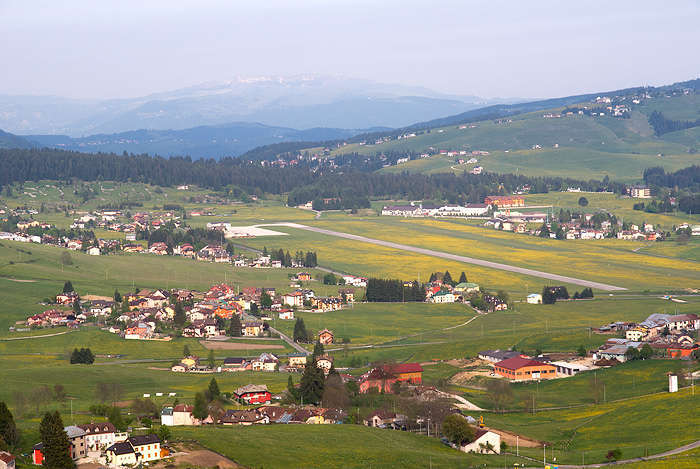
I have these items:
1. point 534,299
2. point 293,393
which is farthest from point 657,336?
point 293,393

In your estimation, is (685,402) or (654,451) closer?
(654,451)

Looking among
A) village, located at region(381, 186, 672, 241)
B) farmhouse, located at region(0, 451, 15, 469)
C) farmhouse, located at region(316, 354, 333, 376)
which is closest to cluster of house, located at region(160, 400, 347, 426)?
farmhouse, located at region(0, 451, 15, 469)

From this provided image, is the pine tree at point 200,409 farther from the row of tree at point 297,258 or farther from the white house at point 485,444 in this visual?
the row of tree at point 297,258

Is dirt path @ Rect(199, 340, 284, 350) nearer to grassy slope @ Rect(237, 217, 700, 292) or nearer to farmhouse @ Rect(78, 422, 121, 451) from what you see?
farmhouse @ Rect(78, 422, 121, 451)

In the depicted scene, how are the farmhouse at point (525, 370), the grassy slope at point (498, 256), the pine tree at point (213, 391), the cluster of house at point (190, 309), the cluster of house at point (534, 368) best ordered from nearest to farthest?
the pine tree at point (213, 391), the farmhouse at point (525, 370), the cluster of house at point (534, 368), the cluster of house at point (190, 309), the grassy slope at point (498, 256)

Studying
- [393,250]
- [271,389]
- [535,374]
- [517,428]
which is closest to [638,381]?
[535,374]

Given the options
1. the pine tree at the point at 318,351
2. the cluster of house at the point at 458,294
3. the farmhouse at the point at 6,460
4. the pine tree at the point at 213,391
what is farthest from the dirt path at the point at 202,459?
the cluster of house at the point at 458,294

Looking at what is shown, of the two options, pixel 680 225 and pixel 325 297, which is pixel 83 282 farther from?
pixel 680 225
